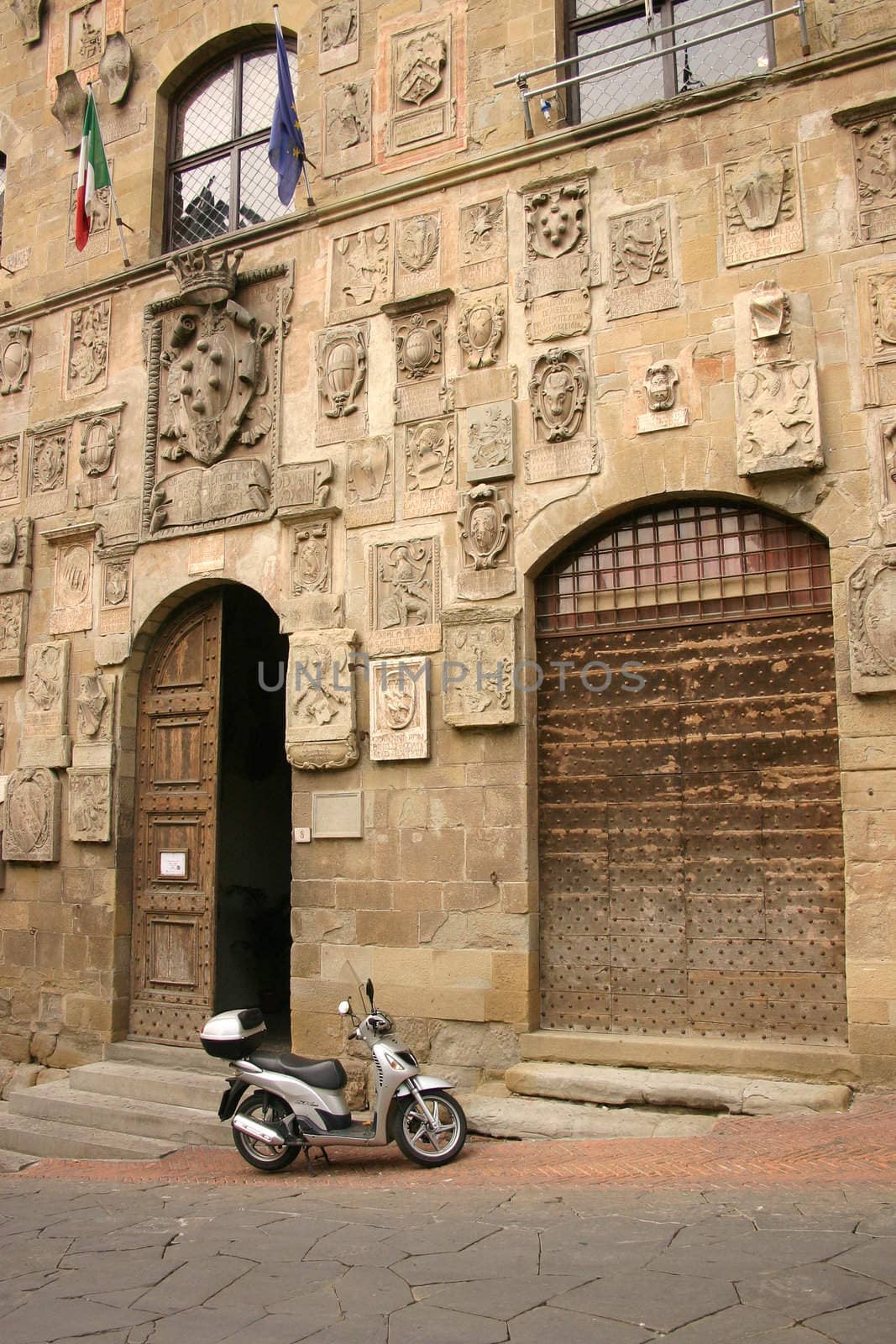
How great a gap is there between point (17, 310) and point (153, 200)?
167 centimetres

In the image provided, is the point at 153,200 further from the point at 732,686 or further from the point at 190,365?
the point at 732,686

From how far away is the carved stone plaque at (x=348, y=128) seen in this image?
8.89 metres

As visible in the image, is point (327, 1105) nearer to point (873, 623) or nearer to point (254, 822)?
point (873, 623)

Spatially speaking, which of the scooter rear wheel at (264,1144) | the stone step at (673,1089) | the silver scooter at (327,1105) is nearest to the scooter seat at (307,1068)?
the silver scooter at (327,1105)

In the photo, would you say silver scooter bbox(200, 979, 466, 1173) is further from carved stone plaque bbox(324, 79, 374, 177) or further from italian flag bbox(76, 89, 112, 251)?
italian flag bbox(76, 89, 112, 251)

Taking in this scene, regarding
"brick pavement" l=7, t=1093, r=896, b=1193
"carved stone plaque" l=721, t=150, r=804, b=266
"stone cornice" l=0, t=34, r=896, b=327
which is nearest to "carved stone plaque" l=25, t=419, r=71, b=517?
"stone cornice" l=0, t=34, r=896, b=327

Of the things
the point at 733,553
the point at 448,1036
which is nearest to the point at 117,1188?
the point at 448,1036

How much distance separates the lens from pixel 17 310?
1061 cm

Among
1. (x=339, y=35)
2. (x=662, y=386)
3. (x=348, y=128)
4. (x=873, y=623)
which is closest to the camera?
(x=873, y=623)

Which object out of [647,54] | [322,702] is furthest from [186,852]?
[647,54]

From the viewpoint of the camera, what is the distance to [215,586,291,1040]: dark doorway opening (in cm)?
1039

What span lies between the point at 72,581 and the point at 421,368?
3688 millimetres

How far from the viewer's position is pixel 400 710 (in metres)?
7.97

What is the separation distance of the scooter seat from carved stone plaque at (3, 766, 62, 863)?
381cm
